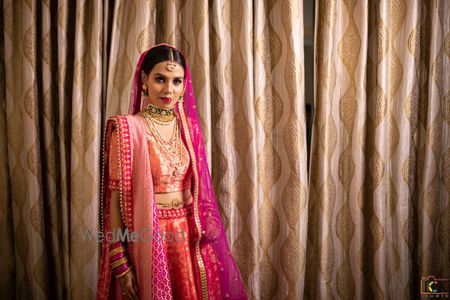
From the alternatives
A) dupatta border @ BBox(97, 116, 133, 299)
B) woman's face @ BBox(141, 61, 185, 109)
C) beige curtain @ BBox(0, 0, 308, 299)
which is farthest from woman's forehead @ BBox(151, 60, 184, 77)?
beige curtain @ BBox(0, 0, 308, 299)

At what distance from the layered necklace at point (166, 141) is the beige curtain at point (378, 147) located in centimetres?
96

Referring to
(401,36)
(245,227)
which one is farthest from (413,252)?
(401,36)

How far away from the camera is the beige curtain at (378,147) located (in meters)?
2.13

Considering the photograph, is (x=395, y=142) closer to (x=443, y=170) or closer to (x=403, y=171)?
(x=403, y=171)

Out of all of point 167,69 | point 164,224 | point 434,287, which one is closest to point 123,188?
point 164,224

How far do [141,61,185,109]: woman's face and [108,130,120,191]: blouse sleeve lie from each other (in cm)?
20

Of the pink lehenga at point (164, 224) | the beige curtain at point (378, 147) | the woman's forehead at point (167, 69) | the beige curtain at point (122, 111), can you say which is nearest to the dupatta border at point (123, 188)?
the pink lehenga at point (164, 224)

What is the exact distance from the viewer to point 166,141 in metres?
1.45

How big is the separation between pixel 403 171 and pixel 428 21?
86 centimetres

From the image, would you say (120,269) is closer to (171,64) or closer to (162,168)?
(162,168)

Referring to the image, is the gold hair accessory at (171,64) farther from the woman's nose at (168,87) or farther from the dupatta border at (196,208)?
the dupatta border at (196,208)

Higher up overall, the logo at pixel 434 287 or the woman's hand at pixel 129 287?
the woman's hand at pixel 129 287

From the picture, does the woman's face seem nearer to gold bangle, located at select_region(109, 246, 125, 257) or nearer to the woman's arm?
the woman's arm

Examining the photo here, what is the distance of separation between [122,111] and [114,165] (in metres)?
0.66
